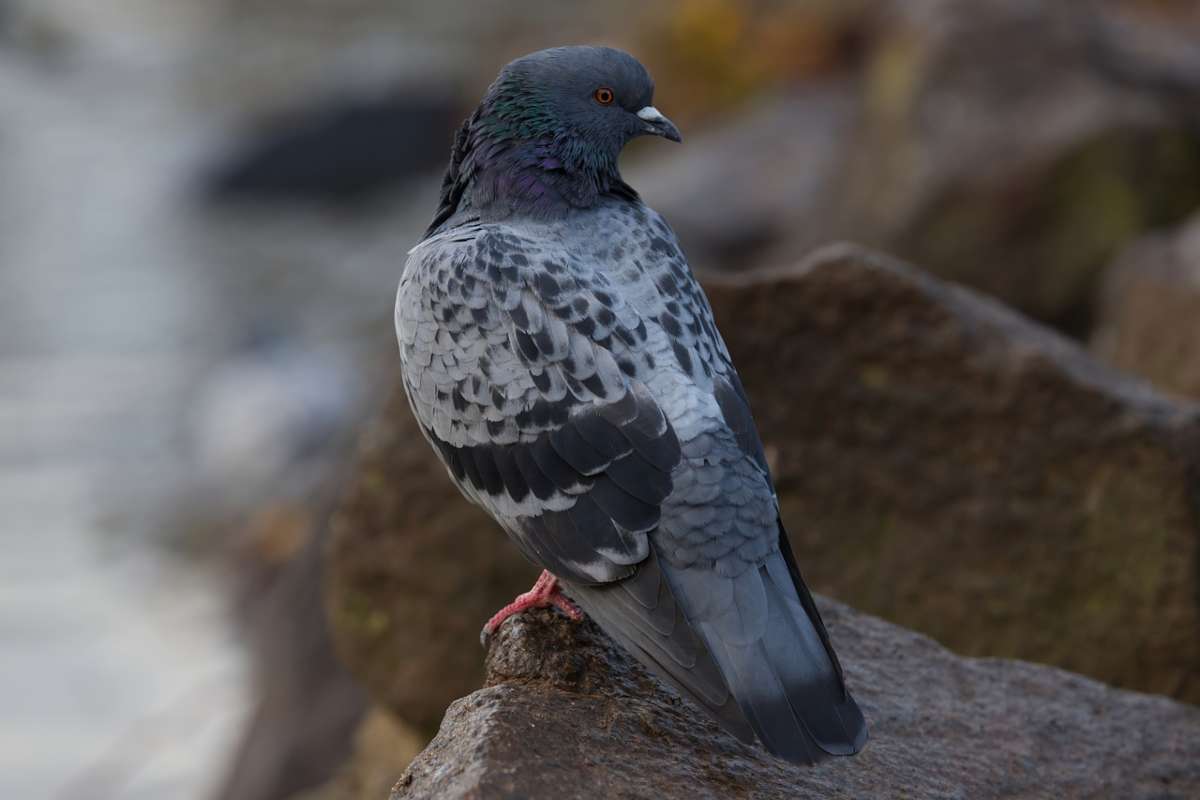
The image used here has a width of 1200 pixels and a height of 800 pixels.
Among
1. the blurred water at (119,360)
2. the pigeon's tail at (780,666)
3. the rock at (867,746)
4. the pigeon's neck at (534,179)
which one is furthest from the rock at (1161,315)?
the blurred water at (119,360)

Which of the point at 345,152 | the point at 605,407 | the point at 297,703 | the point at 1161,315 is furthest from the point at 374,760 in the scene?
the point at 345,152

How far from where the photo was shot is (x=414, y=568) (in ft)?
18.7

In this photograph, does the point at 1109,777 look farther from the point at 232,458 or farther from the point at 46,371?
the point at 46,371

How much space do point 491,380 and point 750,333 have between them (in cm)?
175

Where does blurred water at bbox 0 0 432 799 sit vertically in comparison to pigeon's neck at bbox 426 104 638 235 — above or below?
above

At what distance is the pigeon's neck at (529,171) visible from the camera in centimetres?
433

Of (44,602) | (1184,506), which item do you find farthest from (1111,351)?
(44,602)

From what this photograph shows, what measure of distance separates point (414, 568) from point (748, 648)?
2.64 m

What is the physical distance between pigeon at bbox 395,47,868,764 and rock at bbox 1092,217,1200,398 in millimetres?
3880

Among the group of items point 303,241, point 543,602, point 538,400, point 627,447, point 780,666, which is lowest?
point 780,666

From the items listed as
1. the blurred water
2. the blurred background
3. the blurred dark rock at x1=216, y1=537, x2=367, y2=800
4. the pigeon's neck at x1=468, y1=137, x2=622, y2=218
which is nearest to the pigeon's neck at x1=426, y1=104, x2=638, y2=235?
the pigeon's neck at x1=468, y1=137, x2=622, y2=218

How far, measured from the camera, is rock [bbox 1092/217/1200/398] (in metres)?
7.21

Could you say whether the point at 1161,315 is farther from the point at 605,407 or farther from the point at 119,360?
the point at 119,360

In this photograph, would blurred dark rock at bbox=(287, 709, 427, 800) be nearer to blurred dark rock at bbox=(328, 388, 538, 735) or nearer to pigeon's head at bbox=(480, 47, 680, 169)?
blurred dark rock at bbox=(328, 388, 538, 735)
